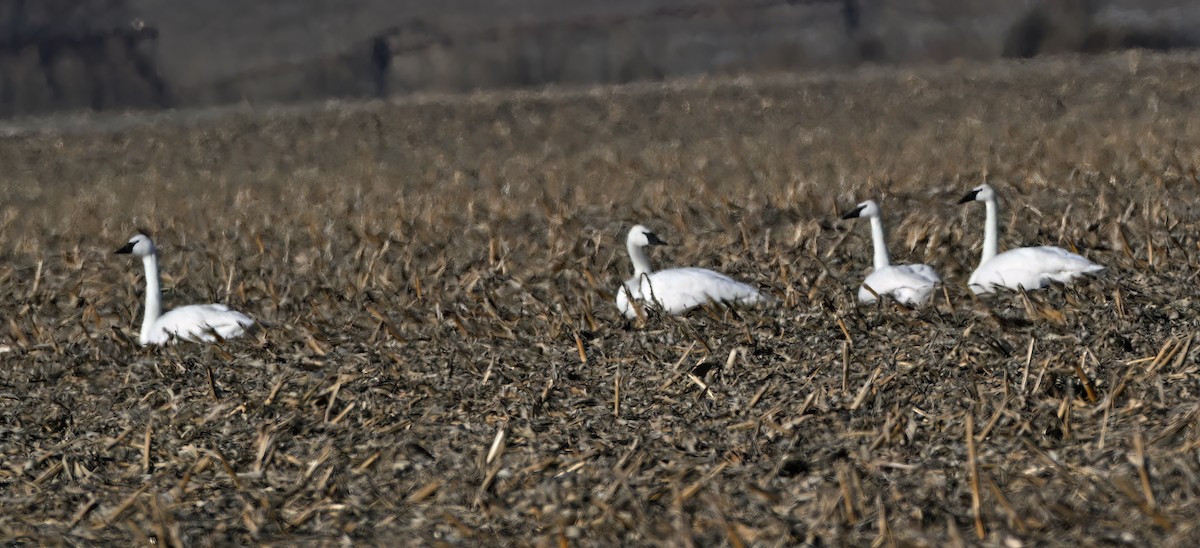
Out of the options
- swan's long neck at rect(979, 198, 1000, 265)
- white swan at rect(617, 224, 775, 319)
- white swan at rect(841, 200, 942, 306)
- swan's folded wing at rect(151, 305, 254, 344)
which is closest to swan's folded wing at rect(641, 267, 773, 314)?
white swan at rect(617, 224, 775, 319)

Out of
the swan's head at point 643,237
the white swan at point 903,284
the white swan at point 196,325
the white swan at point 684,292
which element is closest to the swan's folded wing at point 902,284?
the white swan at point 903,284

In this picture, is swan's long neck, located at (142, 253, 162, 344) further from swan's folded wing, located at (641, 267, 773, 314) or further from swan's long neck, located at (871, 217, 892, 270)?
swan's long neck, located at (871, 217, 892, 270)

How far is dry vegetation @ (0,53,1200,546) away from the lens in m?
5.12

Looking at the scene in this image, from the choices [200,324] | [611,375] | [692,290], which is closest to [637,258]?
[692,290]

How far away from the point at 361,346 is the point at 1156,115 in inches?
558

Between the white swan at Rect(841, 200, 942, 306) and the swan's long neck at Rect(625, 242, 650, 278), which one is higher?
the white swan at Rect(841, 200, 942, 306)

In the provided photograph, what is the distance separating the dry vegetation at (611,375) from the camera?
5.12 m

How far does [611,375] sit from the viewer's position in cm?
668

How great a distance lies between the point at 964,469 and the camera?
520 cm

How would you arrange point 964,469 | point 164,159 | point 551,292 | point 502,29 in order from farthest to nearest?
point 502,29 < point 164,159 < point 551,292 < point 964,469

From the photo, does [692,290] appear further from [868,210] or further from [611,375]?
[868,210]

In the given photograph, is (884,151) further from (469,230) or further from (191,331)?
(191,331)

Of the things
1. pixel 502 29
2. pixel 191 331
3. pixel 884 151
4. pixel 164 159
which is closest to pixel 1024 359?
pixel 191 331

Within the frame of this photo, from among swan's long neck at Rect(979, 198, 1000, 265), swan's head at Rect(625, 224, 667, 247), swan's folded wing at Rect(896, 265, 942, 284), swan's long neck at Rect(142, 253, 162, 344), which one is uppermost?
swan's long neck at Rect(142, 253, 162, 344)
